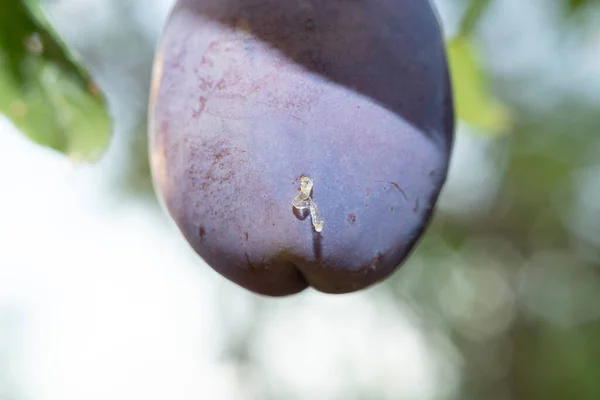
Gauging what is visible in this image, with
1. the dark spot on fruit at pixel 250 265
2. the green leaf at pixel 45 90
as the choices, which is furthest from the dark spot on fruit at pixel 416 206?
the green leaf at pixel 45 90

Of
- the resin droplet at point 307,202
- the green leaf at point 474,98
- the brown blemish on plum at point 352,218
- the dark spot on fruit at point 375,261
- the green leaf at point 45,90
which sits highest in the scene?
the resin droplet at point 307,202

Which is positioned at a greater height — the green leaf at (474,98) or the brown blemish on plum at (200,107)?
the brown blemish on plum at (200,107)

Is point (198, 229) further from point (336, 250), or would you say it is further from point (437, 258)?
point (437, 258)

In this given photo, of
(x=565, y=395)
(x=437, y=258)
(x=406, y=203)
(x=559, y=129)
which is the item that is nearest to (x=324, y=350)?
(x=437, y=258)

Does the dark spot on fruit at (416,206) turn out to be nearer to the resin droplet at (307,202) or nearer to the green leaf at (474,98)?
the resin droplet at (307,202)

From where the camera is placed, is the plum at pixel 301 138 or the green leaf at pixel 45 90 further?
the green leaf at pixel 45 90

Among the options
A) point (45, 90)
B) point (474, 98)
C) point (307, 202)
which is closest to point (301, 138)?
point (307, 202)

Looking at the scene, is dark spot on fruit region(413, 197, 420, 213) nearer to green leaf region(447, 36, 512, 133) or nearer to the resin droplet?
the resin droplet

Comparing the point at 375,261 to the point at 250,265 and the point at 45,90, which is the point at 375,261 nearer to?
the point at 250,265
